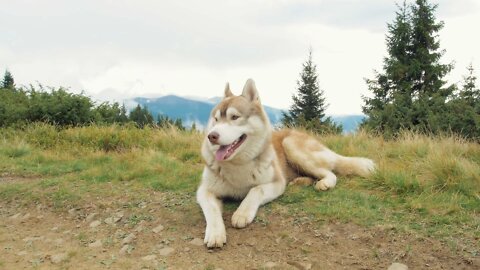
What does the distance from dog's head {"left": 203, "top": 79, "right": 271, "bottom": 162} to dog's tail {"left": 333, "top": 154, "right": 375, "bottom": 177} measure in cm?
138

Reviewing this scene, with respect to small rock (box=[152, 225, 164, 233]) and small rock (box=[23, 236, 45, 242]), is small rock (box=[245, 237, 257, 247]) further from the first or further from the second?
small rock (box=[23, 236, 45, 242])

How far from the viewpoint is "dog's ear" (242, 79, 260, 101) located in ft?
16.0

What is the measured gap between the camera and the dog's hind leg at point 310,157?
5477 millimetres

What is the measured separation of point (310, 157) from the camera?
18.2ft

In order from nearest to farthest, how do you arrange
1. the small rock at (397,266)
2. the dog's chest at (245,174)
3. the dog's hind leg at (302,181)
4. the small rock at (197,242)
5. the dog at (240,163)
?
1. the small rock at (397,266)
2. the small rock at (197,242)
3. the dog at (240,163)
4. the dog's chest at (245,174)
5. the dog's hind leg at (302,181)

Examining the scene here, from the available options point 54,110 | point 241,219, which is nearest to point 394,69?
point 54,110

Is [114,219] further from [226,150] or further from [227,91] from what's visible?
[227,91]

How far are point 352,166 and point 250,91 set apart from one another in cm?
180

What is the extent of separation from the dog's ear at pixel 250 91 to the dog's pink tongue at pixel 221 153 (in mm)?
718

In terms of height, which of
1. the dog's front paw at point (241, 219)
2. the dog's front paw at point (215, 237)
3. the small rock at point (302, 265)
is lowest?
the small rock at point (302, 265)

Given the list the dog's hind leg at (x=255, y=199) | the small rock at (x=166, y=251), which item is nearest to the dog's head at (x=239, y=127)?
the dog's hind leg at (x=255, y=199)

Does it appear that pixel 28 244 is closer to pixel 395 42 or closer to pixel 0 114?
pixel 0 114

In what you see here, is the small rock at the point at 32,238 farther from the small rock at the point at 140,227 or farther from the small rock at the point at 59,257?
the small rock at the point at 140,227

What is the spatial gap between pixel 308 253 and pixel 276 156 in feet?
6.14
